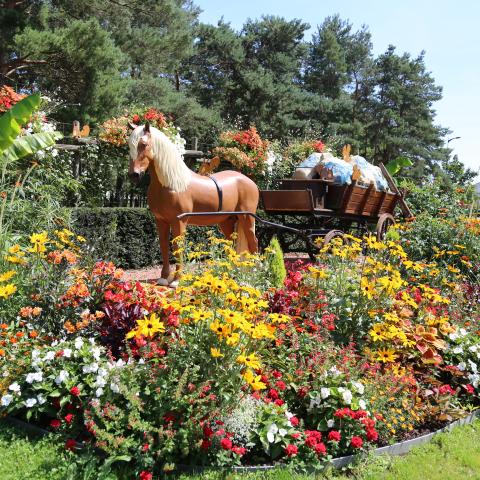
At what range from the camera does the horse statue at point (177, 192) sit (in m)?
6.30

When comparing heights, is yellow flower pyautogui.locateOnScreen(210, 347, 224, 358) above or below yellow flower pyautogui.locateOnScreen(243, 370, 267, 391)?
above

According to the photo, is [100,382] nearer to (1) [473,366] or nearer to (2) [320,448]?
(2) [320,448]

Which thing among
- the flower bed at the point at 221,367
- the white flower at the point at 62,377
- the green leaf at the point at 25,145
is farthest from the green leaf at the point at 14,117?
the white flower at the point at 62,377

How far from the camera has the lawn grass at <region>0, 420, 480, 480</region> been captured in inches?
118

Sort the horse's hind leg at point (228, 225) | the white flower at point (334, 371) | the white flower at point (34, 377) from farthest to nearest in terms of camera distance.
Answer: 1. the horse's hind leg at point (228, 225)
2. the white flower at point (334, 371)
3. the white flower at point (34, 377)

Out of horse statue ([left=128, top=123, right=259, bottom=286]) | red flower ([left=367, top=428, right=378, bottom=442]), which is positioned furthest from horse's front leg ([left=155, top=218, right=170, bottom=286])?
red flower ([left=367, top=428, right=378, bottom=442])

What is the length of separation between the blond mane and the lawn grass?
3.72 m

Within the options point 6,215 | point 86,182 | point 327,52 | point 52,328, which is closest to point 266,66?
point 327,52

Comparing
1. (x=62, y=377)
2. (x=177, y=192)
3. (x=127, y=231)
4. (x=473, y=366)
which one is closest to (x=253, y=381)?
(x=62, y=377)

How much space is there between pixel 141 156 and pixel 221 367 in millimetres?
3610

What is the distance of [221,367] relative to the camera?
10.8 ft

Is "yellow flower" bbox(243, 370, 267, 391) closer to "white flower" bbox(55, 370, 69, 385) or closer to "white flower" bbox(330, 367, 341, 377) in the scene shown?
"white flower" bbox(330, 367, 341, 377)

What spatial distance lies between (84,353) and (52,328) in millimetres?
773

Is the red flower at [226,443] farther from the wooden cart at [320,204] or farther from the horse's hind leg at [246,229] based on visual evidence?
the wooden cart at [320,204]
